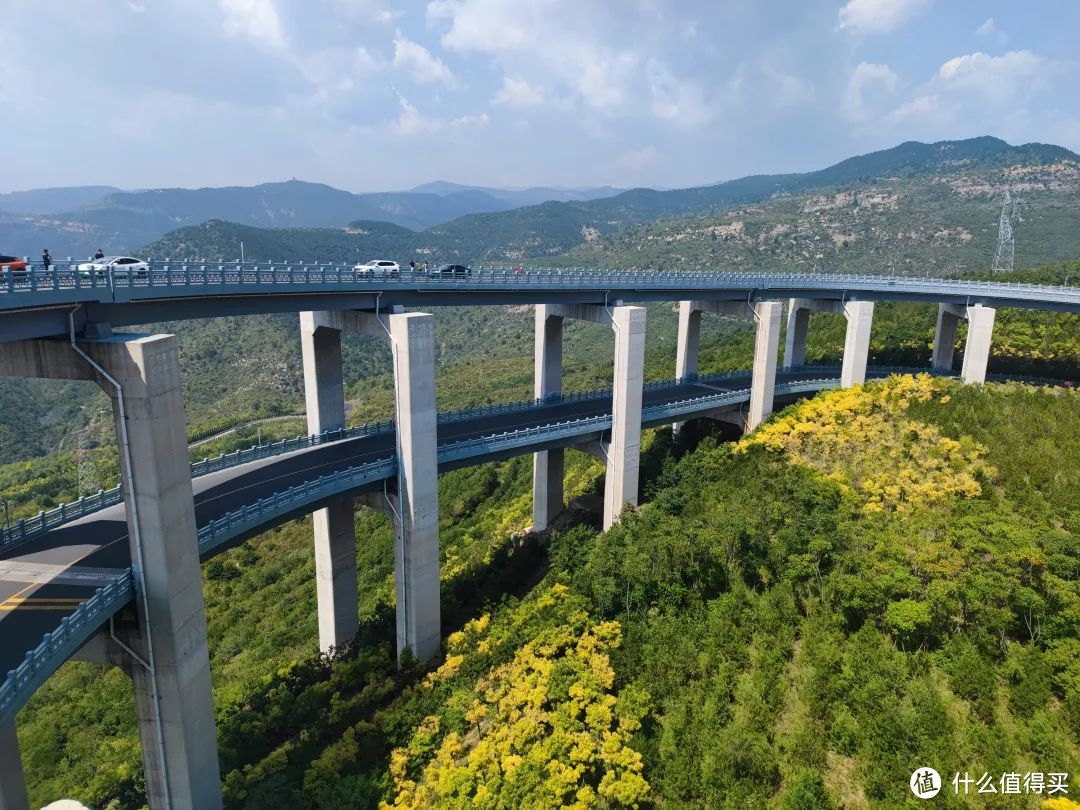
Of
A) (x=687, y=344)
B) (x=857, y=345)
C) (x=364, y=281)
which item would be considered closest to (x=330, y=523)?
(x=364, y=281)

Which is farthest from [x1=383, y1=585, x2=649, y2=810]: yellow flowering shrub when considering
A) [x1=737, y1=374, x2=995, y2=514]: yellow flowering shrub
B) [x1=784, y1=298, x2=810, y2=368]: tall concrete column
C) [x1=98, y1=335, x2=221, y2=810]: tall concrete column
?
[x1=784, y1=298, x2=810, y2=368]: tall concrete column

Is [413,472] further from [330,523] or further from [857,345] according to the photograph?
[857,345]

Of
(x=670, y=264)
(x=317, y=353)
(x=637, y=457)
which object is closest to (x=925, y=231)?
(x=670, y=264)

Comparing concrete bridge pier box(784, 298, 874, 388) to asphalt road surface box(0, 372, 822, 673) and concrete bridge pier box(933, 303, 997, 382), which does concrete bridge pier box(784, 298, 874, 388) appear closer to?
concrete bridge pier box(933, 303, 997, 382)

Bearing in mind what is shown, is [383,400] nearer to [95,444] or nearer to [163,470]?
[95,444]

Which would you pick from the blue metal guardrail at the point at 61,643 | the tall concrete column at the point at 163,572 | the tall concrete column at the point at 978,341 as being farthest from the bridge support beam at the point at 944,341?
the blue metal guardrail at the point at 61,643
